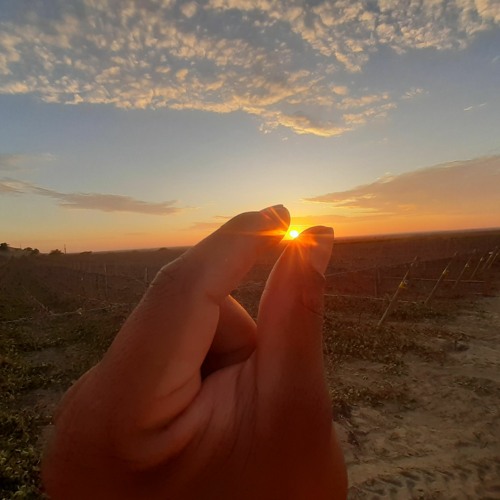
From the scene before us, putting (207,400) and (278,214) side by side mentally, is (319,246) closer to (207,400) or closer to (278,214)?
(278,214)

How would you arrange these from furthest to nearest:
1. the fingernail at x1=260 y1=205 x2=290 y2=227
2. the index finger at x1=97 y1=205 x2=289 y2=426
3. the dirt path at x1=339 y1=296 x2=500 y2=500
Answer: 1. the dirt path at x1=339 y1=296 x2=500 y2=500
2. the fingernail at x1=260 y1=205 x2=290 y2=227
3. the index finger at x1=97 y1=205 x2=289 y2=426

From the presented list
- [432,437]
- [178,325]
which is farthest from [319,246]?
[432,437]

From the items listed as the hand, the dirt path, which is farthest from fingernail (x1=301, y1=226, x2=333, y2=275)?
the dirt path

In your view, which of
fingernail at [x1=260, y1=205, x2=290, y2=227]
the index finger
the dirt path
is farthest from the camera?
the dirt path

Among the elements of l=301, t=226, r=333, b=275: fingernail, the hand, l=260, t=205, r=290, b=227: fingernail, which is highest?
l=260, t=205, r=290, b=227: fingernail

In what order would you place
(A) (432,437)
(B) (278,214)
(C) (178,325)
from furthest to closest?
(A) (432,437) < (B) (278,214) < (C) (178,325)

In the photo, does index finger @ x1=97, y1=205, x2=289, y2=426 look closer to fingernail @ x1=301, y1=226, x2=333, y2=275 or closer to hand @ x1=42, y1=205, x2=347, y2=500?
hand @ x1=42, y1=205, x2=347, y2=500

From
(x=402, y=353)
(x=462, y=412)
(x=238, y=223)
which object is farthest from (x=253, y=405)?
(x=402, y=353)

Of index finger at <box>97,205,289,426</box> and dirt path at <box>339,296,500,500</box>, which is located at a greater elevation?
index finger at <box>97,205,289,426</box>
